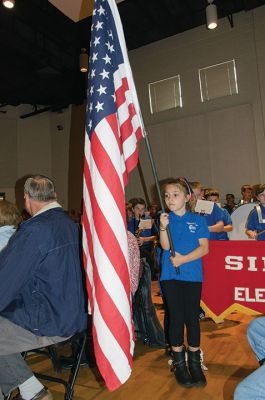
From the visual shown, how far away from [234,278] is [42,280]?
247 cm

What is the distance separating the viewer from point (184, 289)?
2855 mm

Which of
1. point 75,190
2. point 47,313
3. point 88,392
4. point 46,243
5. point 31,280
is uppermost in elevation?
point 75,190

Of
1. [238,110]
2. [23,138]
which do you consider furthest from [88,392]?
[23,138]

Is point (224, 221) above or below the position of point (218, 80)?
below

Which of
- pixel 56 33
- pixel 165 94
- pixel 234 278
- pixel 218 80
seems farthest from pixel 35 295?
pixel 165 94

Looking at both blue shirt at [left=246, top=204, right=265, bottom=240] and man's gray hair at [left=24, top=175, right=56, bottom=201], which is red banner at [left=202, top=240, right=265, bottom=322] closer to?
blue shirt at [left=246, top=204, right=265, bottom=240]

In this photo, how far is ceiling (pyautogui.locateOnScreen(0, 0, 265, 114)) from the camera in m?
9.10

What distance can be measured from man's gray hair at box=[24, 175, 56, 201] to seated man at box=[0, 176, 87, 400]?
193mm

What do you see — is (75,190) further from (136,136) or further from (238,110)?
(136,136)

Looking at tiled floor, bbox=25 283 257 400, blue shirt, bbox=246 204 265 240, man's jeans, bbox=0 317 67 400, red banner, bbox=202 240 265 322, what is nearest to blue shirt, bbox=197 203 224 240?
blue shirt, bbox=246 204 265 240

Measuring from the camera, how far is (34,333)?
85.8 inches

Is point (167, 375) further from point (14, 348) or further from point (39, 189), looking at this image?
point (39, 189)

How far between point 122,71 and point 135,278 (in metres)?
1.93

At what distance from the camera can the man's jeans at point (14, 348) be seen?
213 centimetres
